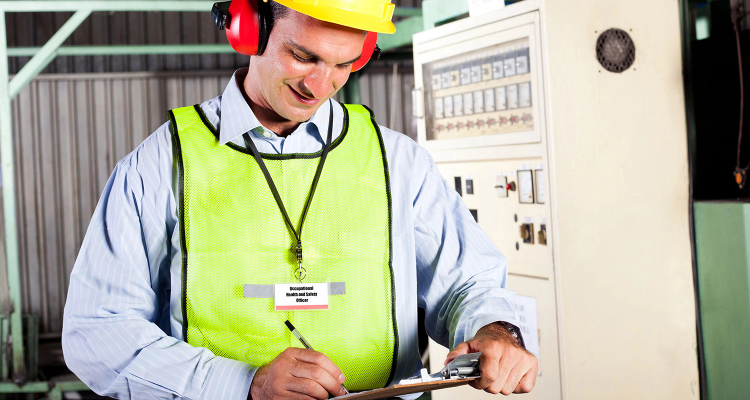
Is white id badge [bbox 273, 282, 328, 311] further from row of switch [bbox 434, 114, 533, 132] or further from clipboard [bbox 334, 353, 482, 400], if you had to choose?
row of switch [bbox 434, 114, 533, 132]

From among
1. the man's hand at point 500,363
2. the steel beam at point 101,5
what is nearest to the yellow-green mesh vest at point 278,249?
the man's hand at point 500,363

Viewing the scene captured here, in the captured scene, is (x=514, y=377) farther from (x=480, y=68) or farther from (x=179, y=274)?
Answer: (x=480, y=68)

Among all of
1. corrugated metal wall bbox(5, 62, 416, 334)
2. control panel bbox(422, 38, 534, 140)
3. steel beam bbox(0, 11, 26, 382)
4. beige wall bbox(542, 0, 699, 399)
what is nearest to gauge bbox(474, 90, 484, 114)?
control panel bbox(422, 38, 534, 140)

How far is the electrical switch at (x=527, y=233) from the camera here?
10.1 feet

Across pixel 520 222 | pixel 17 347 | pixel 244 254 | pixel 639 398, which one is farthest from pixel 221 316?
Answer: pixel 17 347

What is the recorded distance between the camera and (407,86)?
8602mm

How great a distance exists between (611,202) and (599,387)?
0.86 m

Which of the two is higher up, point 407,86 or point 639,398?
point 407,86

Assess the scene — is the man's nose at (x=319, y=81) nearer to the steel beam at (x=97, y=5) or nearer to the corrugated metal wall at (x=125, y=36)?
the steel beam at (x=97, y=5)

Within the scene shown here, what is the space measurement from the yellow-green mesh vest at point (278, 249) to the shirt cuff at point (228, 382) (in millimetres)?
127

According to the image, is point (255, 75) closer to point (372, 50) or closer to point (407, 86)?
point (372, 50)

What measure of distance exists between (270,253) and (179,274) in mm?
202

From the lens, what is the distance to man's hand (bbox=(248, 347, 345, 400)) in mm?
1176

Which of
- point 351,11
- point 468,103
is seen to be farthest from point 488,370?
point 468,103
